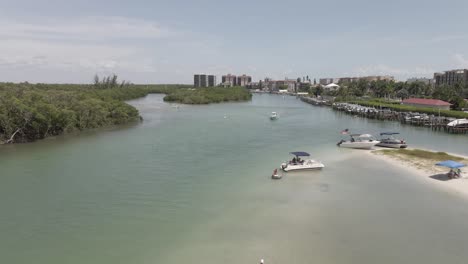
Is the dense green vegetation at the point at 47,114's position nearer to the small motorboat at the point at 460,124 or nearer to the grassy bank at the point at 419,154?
the grassy bank at the point at 419,154

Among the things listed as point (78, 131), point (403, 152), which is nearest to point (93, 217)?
point (403, 152)

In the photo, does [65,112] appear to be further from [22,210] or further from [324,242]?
[324,242]

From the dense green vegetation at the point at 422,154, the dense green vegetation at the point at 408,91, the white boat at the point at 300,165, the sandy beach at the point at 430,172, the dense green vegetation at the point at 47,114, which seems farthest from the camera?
the dense green vegetation at the point at 408,91

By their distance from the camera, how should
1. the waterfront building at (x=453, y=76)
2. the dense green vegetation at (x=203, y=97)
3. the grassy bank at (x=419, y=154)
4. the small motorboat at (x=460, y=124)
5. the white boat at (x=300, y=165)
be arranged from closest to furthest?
the white boat at (x=300, y=165) → the grassy bank at (x=419, y=154) → the small motorboat at (x=460, y=124) → the dense green vegetation at (x=203, y=97) → the waterfront building at (x=453, y=76)

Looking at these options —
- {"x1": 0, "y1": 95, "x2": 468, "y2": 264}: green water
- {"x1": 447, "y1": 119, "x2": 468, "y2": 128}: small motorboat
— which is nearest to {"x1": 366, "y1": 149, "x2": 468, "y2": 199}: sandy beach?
{"x1": 0, "y1": 95, "x2": 468, "y2": 264}: green water

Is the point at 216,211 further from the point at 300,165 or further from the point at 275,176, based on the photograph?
the point at 300,165

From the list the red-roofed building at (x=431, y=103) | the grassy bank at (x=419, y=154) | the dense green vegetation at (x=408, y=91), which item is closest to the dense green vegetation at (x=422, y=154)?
the grassy bank at (x=419, y=154)

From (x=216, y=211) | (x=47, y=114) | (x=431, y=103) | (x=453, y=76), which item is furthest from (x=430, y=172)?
(x=453, y=76)
